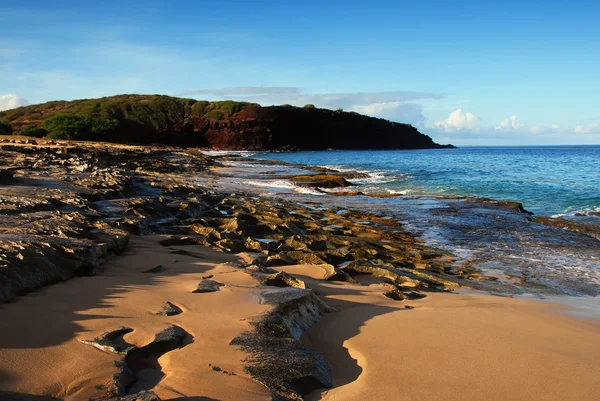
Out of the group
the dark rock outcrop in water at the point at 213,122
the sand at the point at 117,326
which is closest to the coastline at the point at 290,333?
the sand at the point at 117,326

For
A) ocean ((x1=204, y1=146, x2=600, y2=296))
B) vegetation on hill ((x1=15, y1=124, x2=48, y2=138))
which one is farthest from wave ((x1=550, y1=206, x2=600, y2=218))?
vegetation on hill ((x1=15, y1=124, x2=48, y2=138))

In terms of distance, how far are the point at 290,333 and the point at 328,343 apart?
1.47 ft

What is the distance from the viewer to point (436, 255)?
10.4 m

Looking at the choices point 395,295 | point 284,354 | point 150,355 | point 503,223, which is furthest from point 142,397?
point 503,223

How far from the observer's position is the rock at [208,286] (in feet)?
16.2

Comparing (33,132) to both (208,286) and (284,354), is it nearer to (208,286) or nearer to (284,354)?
(208,286)

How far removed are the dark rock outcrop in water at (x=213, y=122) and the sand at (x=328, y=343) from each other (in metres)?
78.8

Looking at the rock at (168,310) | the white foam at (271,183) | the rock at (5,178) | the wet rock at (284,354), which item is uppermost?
the rock at (5,178)

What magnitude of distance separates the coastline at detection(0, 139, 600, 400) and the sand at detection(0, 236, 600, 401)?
1cm

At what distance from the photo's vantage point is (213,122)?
10012 cm

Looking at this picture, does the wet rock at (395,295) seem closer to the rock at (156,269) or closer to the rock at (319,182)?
the rock at (156,269)

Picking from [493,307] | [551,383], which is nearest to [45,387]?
[551,383]

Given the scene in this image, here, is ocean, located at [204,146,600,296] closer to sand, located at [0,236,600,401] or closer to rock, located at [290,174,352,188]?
rock, located at [290,174,352,188]

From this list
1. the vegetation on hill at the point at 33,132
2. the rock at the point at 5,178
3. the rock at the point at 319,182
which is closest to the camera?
the rock at the point at 5,178
